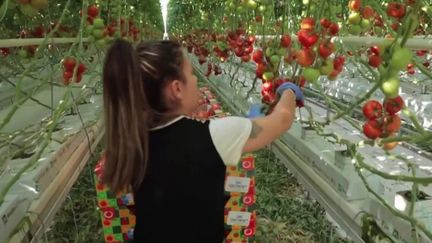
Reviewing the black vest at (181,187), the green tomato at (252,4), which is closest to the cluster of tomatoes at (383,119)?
the black vest at (181,187)

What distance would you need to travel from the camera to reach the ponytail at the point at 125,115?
1025 millimetres

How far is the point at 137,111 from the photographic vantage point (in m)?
1.05

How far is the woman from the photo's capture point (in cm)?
105

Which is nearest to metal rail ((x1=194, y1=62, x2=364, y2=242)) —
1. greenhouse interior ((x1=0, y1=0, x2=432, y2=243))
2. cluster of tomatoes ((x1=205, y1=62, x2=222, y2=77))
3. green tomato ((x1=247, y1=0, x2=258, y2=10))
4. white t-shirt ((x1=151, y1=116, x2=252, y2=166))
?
greenhouse interior ((x1=0, y1=0, x2=432, y2=243))

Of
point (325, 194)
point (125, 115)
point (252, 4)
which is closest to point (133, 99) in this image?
point (125, 115)

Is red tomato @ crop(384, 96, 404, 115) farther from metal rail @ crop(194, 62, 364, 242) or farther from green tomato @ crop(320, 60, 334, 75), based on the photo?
metal rail @ crop(194, 62, 364, 242)

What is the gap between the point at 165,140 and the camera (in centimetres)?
109

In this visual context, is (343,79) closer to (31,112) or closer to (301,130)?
(301,130)

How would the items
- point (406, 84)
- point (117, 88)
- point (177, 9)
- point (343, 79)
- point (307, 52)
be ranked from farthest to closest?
point (177, 9) → point (343, 79) → point (406, 84) → point (307, 52) → point (117, 88)

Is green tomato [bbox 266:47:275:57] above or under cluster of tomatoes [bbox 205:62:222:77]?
above

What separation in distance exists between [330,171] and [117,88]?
109 centimetres

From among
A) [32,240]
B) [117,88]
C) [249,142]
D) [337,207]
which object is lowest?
[32,240]

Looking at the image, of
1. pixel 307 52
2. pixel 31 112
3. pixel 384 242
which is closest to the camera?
pixel 307 52

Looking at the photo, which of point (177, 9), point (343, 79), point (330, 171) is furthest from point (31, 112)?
point (177, 9)
